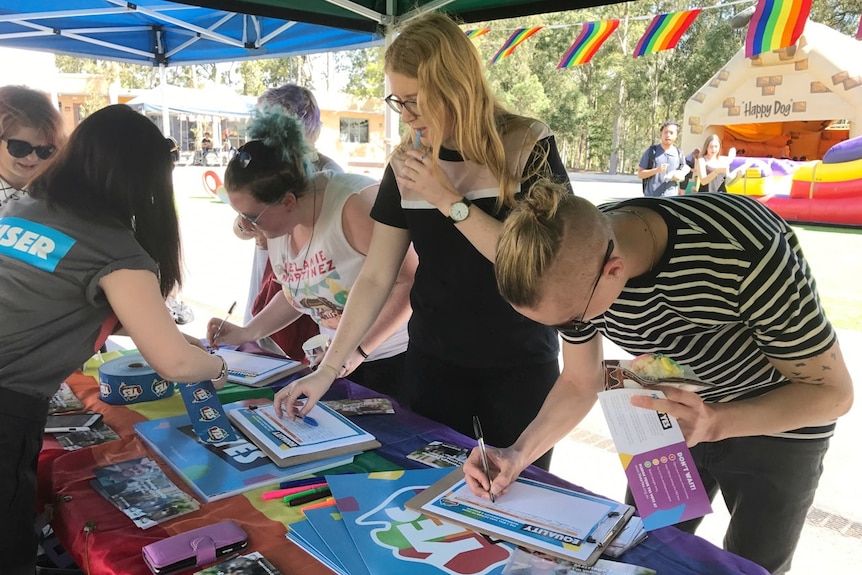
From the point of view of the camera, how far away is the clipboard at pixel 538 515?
0.95 meters

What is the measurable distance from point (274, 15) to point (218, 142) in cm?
2534

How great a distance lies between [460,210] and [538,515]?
67 cm

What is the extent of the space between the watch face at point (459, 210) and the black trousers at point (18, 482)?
35.0 inches

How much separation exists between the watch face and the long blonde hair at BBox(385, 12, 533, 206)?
9 cm

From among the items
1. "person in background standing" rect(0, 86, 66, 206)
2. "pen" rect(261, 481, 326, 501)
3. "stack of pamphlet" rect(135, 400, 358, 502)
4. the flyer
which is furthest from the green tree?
the flyer

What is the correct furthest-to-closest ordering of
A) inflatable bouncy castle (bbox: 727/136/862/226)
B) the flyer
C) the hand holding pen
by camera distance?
inflatable bouncy castle (bbox: 727/136/862/226)
the hand holding pen
the flyer

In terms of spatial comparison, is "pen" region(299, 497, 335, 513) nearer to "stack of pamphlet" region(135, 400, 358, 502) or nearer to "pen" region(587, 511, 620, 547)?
"stack of pamphlet" region(135, 400, 358, 502)

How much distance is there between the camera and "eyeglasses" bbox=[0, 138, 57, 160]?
2.06 metres

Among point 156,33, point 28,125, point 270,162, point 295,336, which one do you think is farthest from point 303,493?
point 156,33

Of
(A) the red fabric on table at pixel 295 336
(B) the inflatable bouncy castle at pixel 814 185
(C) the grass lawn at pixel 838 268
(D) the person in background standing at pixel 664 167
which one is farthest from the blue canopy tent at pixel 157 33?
(B) the inflatable bouncy castle at pixel 814 185

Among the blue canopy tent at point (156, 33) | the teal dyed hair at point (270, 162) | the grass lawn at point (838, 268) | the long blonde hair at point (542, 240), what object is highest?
the blue canopy tent at point (156, 33)

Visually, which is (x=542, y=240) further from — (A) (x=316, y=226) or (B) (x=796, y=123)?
(B) (x=796, y=123)

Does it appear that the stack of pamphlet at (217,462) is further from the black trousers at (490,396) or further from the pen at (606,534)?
the pen at (606,534)

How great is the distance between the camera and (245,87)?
101ft
